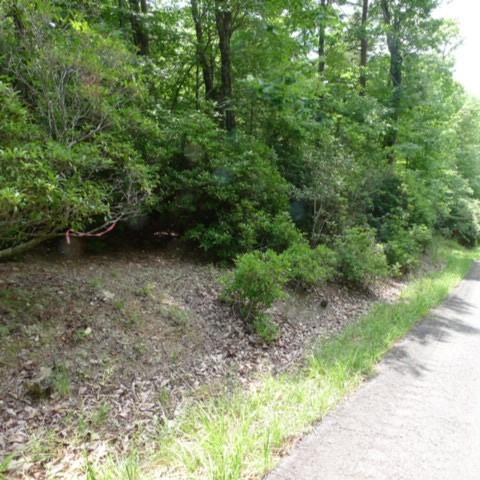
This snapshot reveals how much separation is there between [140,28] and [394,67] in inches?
327

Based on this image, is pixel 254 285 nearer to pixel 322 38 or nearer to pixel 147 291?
pixel 147 291

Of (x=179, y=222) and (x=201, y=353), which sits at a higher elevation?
(x=179, y=222)

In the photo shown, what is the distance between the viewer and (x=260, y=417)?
2854 mm

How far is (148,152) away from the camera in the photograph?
548 centimetres

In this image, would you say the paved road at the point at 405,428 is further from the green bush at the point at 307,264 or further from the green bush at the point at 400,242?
the green bush at the point at 400,242

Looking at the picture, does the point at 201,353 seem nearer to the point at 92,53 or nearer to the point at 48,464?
the point at 48,464

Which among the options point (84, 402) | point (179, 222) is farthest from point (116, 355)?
point (179, 222)

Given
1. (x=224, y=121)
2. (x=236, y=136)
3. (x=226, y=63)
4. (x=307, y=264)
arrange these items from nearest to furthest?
1. (x=307, y=264)
2. (x=236, y=136)
3. (x=226, y=63)
4. (x=224, y=121)

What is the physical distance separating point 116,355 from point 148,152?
3.09m

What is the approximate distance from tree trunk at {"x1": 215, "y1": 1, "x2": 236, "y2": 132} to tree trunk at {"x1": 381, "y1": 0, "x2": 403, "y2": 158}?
597cm

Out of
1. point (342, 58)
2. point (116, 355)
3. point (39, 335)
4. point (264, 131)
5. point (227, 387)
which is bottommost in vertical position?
point (227, 387)

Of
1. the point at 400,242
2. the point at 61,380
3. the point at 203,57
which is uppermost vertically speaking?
the point at 203,57

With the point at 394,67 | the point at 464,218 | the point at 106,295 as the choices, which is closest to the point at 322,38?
the point at 394,67

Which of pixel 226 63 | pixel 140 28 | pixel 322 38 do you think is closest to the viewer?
pixel 140 28
